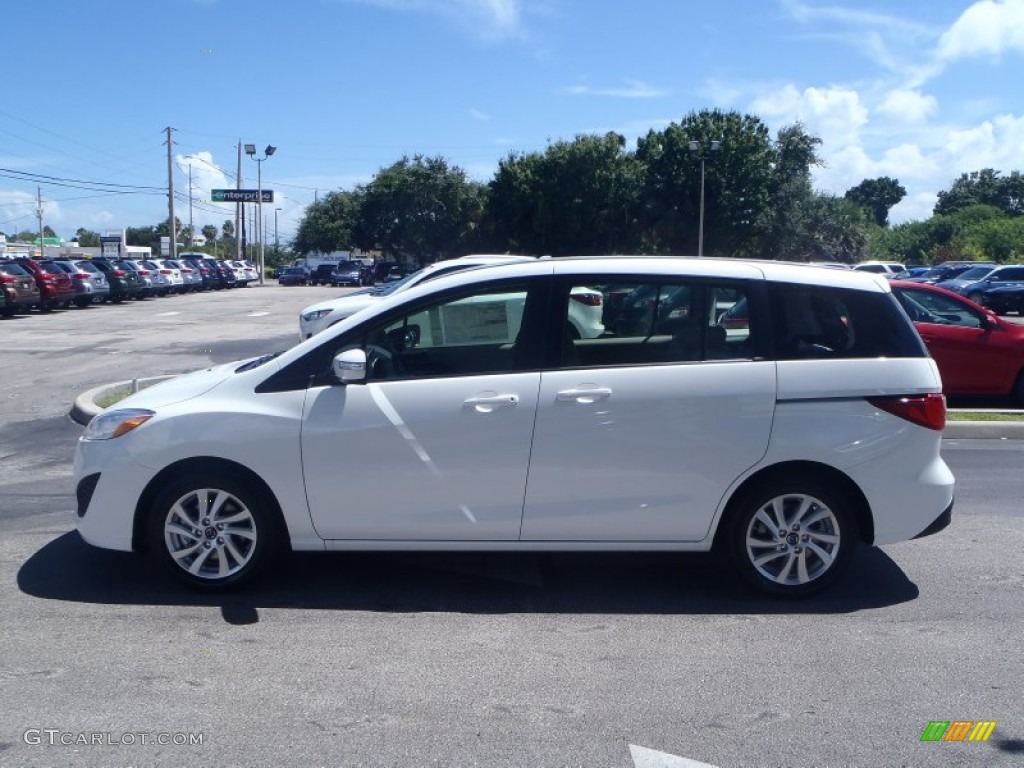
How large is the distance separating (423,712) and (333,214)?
79.1m

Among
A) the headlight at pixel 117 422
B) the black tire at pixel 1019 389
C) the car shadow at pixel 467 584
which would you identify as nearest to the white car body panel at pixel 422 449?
the car shadow at pixel 467 584

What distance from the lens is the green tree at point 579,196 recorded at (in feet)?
177

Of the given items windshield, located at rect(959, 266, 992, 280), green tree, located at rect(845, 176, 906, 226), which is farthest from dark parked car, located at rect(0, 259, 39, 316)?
green tree, located at rect(845, 176, 906, 226)

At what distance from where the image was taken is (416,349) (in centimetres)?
600

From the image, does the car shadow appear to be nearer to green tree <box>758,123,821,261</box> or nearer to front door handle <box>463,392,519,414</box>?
front door handle <box>463,392,519,414</box>

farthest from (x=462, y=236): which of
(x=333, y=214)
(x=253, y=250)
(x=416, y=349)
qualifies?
(x=253, y=250)

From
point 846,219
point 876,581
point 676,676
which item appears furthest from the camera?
point 846,219

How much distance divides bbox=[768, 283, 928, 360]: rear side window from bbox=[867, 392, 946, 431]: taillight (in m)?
0.26

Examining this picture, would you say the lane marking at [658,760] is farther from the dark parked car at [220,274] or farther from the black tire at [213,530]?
the dark parked car at [220,274]

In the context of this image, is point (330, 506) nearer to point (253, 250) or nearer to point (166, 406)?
point (166, 406)

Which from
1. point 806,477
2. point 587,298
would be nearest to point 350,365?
point 587,298

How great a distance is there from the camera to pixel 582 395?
569 centimetres

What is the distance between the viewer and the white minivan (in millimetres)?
5691

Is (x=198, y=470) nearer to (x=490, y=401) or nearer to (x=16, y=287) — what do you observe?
(x=490, y=401)
